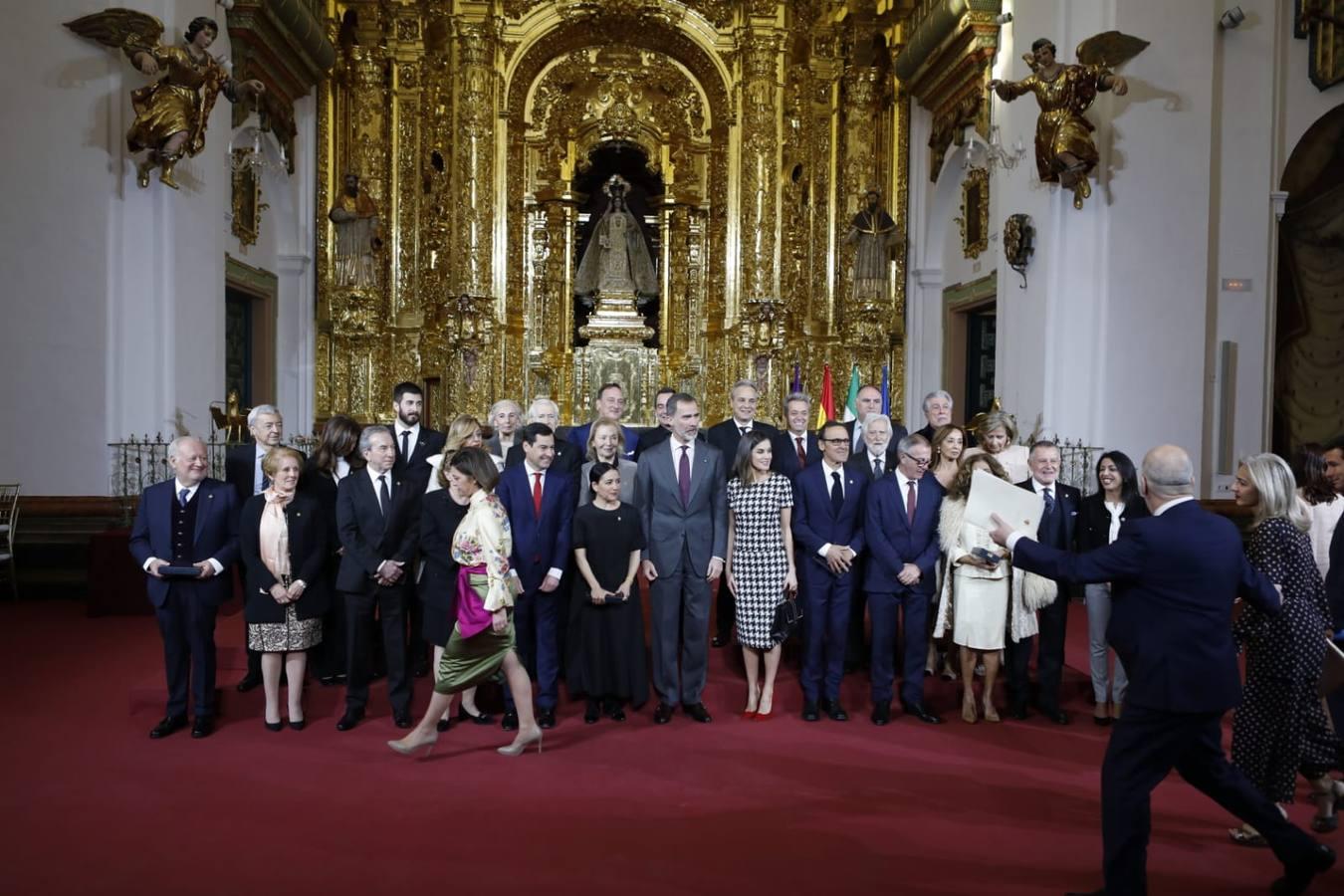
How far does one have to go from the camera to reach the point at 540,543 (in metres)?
5.98

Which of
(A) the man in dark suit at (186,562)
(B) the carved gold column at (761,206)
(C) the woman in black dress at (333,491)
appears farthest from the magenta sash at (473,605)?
(B) the carved gold column at (761,206)

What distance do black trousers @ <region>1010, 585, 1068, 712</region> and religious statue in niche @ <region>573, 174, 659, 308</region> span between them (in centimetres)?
1086

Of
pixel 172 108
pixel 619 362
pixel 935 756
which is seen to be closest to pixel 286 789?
pixel 935 756

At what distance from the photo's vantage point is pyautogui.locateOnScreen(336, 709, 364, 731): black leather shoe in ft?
19.1

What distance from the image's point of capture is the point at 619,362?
1608 centimetres

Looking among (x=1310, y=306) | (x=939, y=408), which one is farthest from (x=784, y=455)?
(x=1310, y=306)

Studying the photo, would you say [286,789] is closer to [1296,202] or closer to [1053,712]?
[1053,712]

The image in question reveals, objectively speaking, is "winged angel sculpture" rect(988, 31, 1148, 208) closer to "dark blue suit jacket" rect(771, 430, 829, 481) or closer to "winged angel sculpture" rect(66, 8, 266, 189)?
"dark blue suit jacket" rect(771, 430, 829, 481)

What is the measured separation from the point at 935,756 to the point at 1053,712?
3.49 ft

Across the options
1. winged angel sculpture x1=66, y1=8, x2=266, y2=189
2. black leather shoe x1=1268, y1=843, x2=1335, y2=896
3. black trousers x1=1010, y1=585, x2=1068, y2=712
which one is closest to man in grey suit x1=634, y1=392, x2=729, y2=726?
black trousers x1=1010, y1=585, x2=1068, y2=712

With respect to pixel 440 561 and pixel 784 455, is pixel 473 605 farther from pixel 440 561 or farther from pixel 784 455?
pixel 784 455

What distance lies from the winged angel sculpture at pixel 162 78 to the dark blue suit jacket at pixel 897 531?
6.77m

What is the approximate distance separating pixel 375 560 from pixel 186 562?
0.95m

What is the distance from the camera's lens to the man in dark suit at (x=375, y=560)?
5.81m
